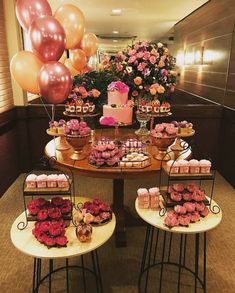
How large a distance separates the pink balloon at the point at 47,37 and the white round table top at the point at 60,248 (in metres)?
1.18

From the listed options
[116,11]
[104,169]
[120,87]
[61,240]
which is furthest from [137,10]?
[61,240]

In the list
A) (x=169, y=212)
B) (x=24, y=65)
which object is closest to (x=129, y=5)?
(x=24, y=65)

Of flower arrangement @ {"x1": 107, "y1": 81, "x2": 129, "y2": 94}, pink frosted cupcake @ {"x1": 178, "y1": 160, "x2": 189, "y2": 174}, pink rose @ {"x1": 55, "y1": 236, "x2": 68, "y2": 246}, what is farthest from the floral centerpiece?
pink rose @ {"x1": 55, "y1": 236, "x2": 68, "y2": 246}

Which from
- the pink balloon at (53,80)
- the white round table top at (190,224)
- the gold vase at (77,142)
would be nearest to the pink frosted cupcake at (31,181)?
the gold vase at (77,142)

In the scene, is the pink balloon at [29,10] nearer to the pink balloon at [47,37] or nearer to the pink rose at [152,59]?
the pink balloon at [47,37]

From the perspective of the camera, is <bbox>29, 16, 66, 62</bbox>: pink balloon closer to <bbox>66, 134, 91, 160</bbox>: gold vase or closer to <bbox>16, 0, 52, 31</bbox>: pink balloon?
<bbox>16, 0, 52, 31</bbox>: pink balloon

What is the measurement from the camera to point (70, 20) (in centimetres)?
238

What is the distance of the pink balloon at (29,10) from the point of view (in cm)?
198

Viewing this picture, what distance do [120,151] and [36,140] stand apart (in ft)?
6.87

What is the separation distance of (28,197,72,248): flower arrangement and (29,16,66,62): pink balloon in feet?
3.45

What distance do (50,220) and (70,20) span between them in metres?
1.76

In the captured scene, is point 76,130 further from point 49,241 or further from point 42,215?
point 49,241

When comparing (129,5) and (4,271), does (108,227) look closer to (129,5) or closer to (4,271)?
(4,271)

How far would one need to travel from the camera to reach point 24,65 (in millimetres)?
2150
